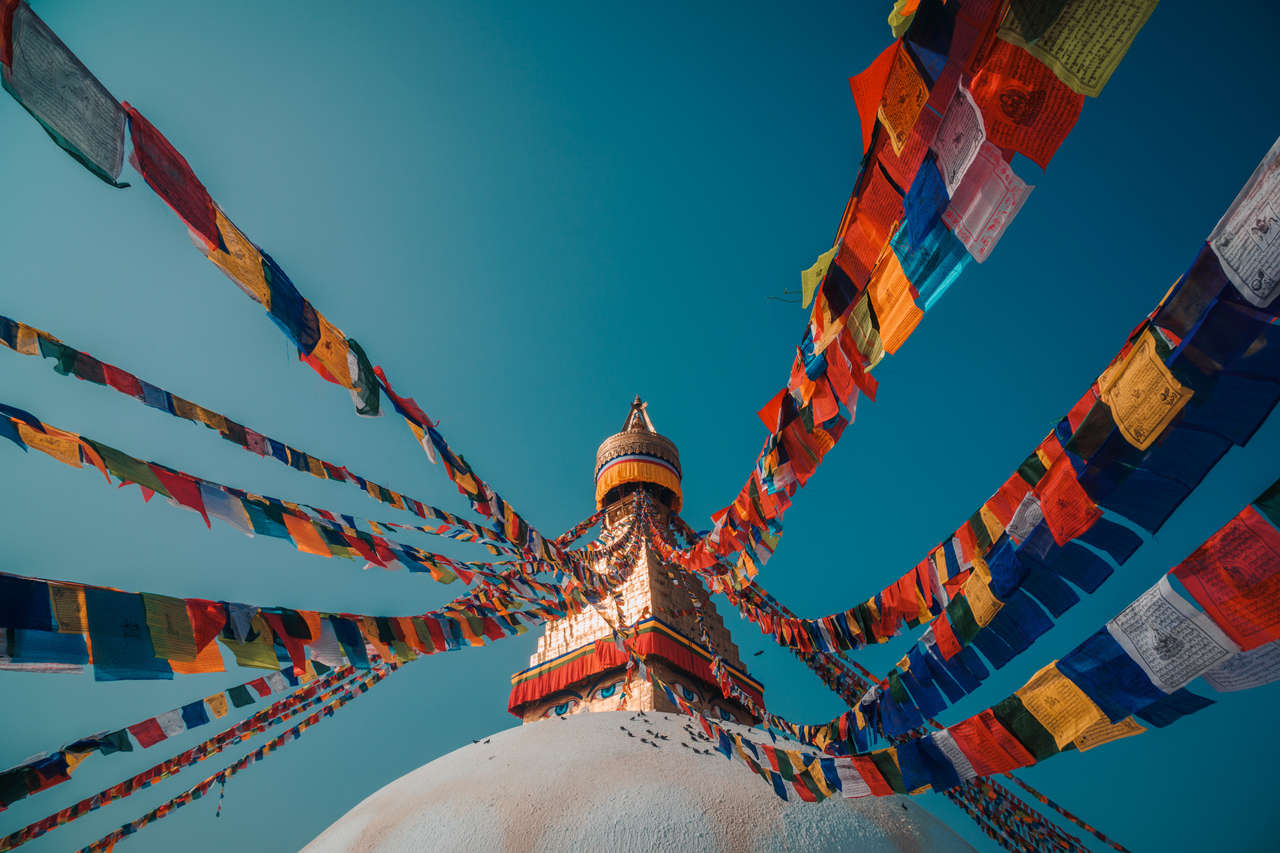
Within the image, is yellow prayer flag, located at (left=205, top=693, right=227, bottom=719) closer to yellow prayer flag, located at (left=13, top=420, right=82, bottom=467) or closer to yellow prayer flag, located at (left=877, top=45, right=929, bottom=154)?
yellow prayer flag, located at (left=13, top=420, right=82, bottom=467)

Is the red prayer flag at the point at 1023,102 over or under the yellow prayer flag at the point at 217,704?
over

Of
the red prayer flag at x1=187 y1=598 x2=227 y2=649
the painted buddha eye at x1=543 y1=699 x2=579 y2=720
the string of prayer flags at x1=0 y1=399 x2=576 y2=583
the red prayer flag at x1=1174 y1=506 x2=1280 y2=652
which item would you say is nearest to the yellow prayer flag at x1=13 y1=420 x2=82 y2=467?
the string of prayer flags at x1=0 y1=399 x2=576 y2=583

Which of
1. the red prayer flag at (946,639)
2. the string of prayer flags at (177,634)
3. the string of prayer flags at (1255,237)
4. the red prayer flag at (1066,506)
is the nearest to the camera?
the string of prayer flags at (1255,237)

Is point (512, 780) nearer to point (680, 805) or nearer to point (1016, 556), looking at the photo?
point (680, 805)

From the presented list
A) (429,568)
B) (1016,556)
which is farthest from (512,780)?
(1016,556)

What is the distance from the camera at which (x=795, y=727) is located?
501cm

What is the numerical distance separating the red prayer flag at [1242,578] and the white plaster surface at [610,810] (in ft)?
10.8

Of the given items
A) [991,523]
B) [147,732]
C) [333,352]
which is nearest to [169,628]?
[333,352]

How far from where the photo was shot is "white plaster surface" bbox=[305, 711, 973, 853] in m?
4.04

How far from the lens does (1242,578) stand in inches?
71.8

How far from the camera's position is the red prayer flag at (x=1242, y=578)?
5.81 ft

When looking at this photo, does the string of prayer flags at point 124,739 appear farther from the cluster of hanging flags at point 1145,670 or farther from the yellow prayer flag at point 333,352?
the cluster of hanging flags at point 1145,670

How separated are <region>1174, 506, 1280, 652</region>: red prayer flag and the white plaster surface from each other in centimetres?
A: 330

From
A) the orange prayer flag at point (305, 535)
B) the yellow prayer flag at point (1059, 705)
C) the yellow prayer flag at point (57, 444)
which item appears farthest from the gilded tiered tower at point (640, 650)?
the yellow prayer flag at point (57, 444)
